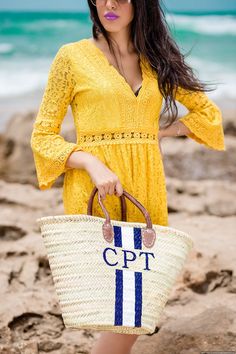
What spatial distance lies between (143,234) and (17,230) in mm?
1894

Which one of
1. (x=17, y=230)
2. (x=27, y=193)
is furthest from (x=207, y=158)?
(x=17, y=230)

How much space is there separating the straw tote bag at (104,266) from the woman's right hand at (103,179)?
37mm

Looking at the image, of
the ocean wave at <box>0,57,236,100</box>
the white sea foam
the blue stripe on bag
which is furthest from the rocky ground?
the white sea foam

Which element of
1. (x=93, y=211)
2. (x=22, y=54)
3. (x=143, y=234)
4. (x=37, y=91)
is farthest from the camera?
(x=22, y=54)

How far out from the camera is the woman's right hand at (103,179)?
1965mm

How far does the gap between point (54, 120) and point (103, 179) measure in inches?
11.7

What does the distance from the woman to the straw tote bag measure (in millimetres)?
130

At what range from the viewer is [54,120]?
2.12 metres

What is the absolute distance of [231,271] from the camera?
309cm

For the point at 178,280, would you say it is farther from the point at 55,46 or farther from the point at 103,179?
the point at 55,46

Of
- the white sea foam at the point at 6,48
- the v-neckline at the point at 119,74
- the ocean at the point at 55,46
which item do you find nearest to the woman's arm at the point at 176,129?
the v-neckline at the point at 119,74

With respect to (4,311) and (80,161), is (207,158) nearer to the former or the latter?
(4,311)

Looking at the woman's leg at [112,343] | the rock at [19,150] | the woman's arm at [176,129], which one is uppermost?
the woman's arm at [176,129]

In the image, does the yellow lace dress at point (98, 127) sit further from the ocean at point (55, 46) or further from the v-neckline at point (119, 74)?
the ocean at point (55, 46)
